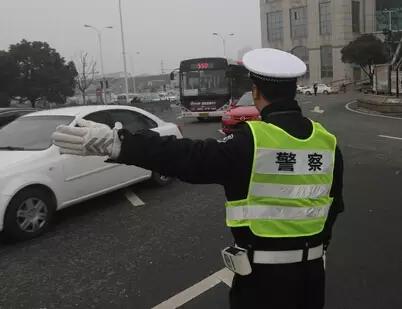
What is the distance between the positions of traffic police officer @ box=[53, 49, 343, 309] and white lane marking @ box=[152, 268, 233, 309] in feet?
5.87

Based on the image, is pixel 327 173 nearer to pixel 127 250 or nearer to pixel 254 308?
pixel 254 308

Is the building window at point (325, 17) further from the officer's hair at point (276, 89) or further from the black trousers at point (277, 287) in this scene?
the black trousers at point (277, 287)

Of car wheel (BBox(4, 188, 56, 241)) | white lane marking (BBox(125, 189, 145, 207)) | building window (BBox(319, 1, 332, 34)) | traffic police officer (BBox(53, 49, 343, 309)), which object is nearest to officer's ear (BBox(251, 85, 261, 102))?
traffic police officer (BBox(53, 49, 343, 309))

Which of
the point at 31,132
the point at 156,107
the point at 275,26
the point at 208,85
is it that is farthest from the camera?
the point at 275,26

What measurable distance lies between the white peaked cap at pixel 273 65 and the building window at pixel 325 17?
81903 mm

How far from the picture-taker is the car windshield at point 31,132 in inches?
251

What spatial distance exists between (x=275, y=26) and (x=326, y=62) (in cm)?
1262

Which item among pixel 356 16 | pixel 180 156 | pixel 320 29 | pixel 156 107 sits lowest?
pixel 156 107

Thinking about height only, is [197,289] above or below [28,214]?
below

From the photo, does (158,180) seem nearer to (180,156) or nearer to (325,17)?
(180,156)

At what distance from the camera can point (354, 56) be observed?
63.4 m

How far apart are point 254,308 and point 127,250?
321 cm

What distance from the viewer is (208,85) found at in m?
22.6

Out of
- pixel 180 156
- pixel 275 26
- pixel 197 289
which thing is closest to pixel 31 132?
pixel 197 289
